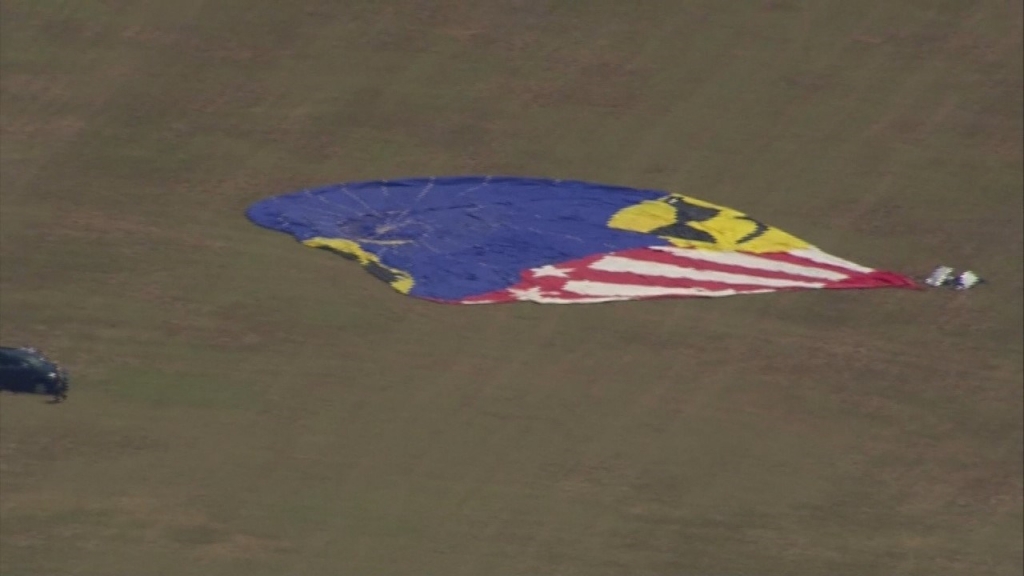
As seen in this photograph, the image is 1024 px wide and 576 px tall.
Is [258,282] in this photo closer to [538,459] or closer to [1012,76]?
[538,459]

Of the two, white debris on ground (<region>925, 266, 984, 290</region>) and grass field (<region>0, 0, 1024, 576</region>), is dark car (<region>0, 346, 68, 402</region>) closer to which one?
grass field (<region>0, 0, 1024, 576</region>)

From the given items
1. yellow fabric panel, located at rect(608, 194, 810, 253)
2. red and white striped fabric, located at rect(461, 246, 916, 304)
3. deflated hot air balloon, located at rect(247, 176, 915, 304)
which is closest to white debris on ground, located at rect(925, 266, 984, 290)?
deflated hot air balloon, located at rect(247, 176, 915, 304)

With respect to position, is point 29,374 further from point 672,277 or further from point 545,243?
point 672,277

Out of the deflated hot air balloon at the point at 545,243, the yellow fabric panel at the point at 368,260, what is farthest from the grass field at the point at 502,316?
the deflated hot air balloon at the point at 545,243

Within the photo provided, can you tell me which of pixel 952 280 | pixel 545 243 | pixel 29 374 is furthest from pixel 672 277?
pixel 29 374

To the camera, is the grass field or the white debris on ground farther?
the white debris on ground

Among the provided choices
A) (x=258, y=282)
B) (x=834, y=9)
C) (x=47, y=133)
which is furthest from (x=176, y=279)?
(x=834, y=9)
